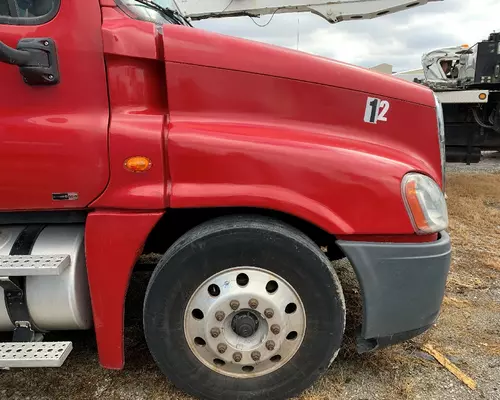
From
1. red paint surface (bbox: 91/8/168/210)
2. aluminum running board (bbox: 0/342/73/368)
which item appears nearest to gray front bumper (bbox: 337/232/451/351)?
red paint surface (bbox: 91/8/168/210)

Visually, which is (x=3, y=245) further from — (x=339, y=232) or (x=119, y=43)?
(x=339, y=232)

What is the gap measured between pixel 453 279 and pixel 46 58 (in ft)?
11.9

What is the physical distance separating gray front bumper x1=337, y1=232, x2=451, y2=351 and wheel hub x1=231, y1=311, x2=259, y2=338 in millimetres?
556

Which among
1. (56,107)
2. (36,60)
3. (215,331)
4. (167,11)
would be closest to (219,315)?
(215,331)

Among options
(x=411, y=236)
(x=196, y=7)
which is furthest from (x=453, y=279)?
(x=196, y=7)

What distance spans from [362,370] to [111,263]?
1.57 m

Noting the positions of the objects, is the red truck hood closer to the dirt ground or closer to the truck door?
the truck door

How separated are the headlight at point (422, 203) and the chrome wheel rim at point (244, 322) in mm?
695

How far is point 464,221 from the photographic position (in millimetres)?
5906

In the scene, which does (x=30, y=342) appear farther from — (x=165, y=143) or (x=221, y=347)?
(x=165, y=143)

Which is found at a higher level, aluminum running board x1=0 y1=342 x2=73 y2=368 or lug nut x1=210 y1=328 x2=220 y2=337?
lug nut x1=210 y1=328 x2=220 y2=337

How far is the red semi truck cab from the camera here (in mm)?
2074

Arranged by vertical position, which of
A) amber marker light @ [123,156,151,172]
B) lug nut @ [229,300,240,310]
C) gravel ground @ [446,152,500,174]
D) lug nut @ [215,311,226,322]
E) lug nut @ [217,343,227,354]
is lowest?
gravel ground @ [446,152,500,174]

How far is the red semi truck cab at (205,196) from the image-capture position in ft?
6.81
